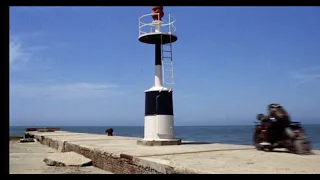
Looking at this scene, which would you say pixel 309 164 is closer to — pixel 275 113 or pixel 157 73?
pixel 275 113

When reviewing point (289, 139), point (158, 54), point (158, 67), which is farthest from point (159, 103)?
point (289, 139)

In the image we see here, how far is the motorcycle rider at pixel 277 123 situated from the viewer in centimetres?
767

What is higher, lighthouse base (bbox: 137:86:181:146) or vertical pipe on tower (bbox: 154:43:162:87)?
vertical pipe on tower (bbox: 154:43:162:87)

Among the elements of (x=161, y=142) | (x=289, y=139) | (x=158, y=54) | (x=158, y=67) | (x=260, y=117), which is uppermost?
(x=158, y=54)

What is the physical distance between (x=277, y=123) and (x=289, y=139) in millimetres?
461

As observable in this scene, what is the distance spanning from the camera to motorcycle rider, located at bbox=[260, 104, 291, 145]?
25.2ft

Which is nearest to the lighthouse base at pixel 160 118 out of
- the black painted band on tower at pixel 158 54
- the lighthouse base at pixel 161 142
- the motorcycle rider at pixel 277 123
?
the lighthouse base at pixel 161 142

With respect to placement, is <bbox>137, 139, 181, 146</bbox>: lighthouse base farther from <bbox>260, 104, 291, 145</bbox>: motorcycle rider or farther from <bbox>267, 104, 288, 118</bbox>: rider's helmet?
Answer: <bbox>267, 104, 288, 118</bbox>: rider's helmet

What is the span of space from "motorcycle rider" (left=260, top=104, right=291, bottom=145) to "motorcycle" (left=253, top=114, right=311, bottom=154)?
2.2 inches

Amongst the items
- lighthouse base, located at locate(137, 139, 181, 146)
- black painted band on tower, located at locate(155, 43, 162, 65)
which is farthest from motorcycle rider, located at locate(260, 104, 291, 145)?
black painted band on tower, located at locate(155, 43, 162, 65)

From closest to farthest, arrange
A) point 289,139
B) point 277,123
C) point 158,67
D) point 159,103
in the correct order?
1. point 289,139
2. point 277,123
3. point 159,103
4. point 158,67

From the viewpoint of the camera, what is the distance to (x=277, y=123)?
25.4 ft

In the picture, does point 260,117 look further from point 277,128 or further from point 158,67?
point 158,67
